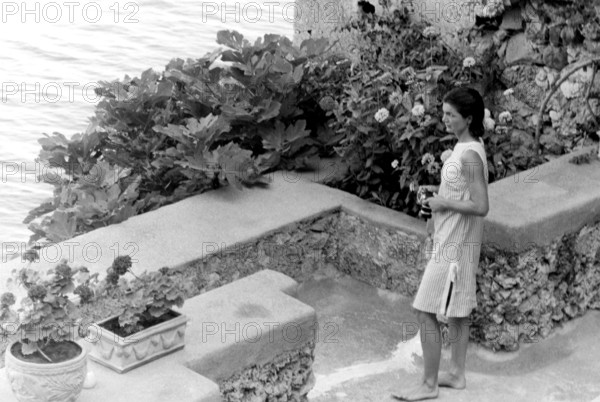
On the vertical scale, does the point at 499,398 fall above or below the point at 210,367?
below

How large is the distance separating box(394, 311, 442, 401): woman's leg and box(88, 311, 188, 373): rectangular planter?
4.47 feet

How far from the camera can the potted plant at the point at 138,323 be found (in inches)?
183

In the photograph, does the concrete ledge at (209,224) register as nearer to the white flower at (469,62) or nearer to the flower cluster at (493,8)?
the white flower at (469,62)

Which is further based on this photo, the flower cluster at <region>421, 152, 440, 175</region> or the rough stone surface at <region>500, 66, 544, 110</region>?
the rough stone surface at <region>500, 66, 544, 110</region>

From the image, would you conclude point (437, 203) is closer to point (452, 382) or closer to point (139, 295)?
point (452, 382)

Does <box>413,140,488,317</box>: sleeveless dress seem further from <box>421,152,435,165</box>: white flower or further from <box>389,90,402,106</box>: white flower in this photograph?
<box>389,90,402,106</box>: white flower

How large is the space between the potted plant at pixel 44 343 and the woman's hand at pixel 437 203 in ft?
6.21

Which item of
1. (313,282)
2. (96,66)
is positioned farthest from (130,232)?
(96,66)

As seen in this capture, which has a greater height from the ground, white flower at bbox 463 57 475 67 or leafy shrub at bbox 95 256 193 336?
white flower at bbox 463 57 475 67

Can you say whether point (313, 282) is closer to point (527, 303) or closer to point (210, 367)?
point (527, 303)

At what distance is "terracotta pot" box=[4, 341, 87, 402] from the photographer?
13.9ft

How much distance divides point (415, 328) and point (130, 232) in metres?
1.67

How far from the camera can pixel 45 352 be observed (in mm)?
4398

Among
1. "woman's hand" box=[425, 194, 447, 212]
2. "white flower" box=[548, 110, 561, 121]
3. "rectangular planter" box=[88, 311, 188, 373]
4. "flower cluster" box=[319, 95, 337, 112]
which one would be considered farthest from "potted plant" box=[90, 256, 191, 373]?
"white flower" box=[548, 110, 561, 121]
